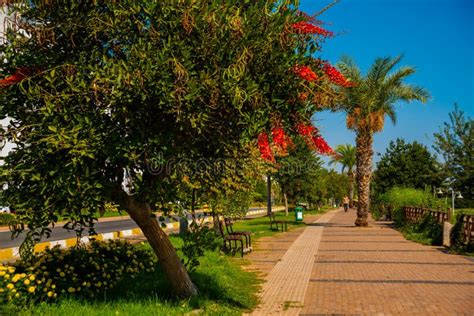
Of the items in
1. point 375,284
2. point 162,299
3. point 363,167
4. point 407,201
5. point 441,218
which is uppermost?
point 363,167

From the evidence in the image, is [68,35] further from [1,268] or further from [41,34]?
[1,268]

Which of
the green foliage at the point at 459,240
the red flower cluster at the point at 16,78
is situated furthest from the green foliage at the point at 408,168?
the red flower cluster at the point at 16,78

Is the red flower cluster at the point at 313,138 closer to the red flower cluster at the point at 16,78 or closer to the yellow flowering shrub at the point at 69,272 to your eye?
the red flower cluster at the point at 16,78

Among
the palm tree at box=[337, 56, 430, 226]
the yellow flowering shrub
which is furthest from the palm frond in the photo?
the yellow flowering shrub

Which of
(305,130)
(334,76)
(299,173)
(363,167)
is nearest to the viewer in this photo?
(334,76)

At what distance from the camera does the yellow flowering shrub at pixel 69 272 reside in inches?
241

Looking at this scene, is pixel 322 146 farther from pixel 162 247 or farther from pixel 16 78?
pixel 16 78

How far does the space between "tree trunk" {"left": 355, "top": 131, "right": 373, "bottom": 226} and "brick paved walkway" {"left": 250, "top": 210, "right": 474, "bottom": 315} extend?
34.9 ft

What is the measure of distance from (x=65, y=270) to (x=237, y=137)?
3297 mm

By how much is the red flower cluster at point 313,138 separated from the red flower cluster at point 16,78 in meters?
3.29

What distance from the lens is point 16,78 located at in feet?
17.6

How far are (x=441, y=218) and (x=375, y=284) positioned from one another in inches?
405

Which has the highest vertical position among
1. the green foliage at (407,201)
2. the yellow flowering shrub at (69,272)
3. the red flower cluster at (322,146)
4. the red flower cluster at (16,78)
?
the red flower cluster at (16,78)

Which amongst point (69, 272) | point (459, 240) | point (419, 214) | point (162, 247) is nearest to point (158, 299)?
point (162, 247)
